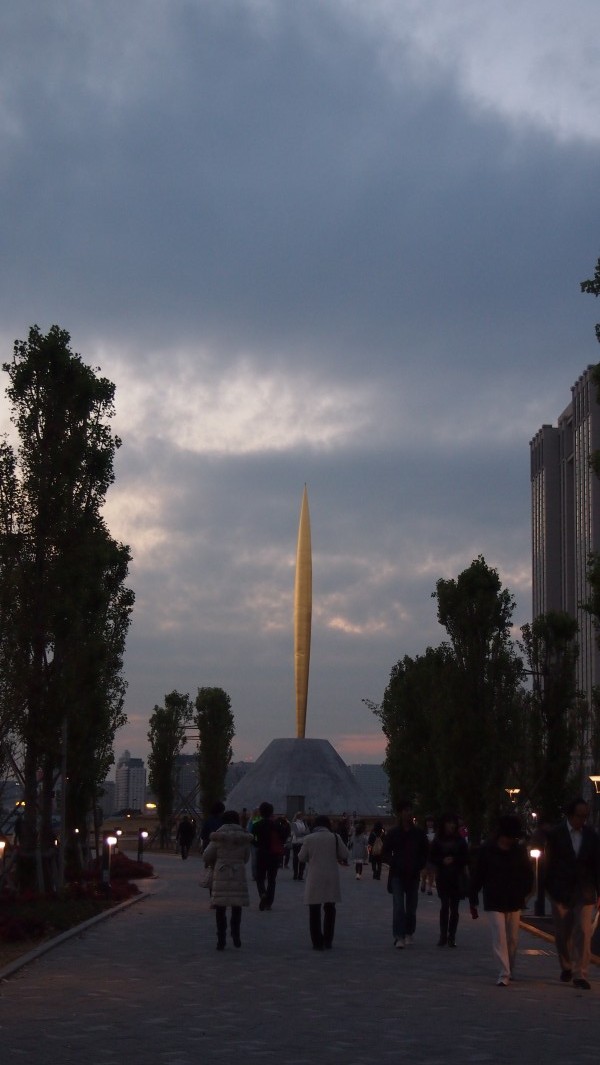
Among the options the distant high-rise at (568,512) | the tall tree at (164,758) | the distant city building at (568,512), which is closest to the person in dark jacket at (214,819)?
the tall tree at (164,758)

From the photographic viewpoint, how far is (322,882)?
16.9 meters

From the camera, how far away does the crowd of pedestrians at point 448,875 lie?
1356 centimetres

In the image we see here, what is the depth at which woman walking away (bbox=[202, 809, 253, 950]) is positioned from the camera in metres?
16.6

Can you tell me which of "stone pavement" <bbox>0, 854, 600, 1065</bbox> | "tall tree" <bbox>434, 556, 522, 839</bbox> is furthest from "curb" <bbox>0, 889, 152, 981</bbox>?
"tall tree" <bbox>434, 556, 522, 839</bbox>

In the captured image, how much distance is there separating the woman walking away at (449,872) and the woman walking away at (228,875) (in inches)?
95.4

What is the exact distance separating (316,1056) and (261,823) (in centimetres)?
1427

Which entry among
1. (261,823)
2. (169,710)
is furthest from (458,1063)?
(169,710)

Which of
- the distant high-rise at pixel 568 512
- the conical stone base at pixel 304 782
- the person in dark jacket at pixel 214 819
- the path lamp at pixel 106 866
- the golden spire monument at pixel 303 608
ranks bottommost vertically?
the path lamp at pixel 106 866

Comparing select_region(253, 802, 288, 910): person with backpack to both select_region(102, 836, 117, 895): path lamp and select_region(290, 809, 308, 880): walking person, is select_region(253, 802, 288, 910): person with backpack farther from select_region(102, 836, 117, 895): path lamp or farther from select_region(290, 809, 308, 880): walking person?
select_region(290, 809, 308, 880): walking person

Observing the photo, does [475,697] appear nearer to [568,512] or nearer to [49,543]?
[49,543]

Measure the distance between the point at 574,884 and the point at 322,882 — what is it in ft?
13.8

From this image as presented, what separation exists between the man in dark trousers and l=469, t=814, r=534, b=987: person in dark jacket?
30cm

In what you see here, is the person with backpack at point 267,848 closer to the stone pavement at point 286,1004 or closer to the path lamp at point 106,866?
the stone pavement at point 286,1004

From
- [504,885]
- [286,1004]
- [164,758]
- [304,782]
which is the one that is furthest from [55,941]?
[304,782]
